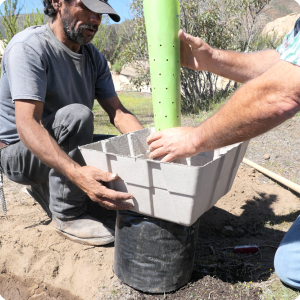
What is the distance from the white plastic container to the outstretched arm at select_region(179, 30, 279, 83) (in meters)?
0.64

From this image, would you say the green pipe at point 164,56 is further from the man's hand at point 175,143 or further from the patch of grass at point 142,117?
the patch of grass at point 142,117

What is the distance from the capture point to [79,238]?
1.91 m

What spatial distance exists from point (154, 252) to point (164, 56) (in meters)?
1.02

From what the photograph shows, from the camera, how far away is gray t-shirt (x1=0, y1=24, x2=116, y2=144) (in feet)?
5.34

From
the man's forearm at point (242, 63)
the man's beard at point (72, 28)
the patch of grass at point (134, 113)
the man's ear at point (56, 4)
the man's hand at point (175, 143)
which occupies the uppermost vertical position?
the man's ear at point (56, 4)

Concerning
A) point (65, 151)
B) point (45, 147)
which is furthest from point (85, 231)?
point (45, 147)

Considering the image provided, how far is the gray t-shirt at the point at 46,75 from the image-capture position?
163 centimetres

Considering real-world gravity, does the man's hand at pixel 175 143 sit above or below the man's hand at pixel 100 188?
above

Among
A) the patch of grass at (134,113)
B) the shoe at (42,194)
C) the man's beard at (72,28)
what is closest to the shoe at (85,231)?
the shoe at (42,194)

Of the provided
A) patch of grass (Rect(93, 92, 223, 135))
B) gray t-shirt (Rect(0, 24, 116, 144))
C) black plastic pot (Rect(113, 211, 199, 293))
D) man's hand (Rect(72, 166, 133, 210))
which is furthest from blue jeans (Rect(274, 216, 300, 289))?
patch of grass (Rect(93, 92, 223, 135))

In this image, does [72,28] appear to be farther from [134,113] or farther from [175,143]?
[134,113]

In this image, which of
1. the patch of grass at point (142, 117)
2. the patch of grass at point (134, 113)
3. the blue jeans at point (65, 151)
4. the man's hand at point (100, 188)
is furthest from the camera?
the patch of grass at point (134, 113)

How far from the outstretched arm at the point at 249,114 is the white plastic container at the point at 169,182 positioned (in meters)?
0.10

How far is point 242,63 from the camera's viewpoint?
1.87m
